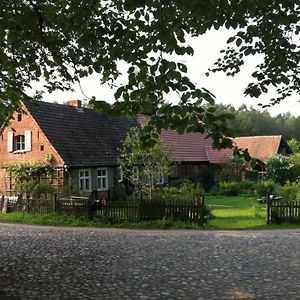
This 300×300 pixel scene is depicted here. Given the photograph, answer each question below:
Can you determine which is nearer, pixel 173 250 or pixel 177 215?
pixel 173 250

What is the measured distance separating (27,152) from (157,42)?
90.8 feet

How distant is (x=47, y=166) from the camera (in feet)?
95.9

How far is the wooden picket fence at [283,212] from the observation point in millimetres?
20031

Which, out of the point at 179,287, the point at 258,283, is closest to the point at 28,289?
the point at 179,287

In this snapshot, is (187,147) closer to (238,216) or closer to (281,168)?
(281,168)

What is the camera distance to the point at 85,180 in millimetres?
30391

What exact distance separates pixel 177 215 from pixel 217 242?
5585 mm

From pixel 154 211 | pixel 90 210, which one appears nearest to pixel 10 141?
pixel 90 210

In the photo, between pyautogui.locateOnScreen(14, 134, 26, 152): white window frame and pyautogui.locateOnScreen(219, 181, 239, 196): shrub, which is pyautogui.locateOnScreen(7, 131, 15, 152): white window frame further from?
pyautogui.locateOnScreen(219, 181, 239, 196): shrub

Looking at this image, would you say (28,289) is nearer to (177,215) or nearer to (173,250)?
(173,250)

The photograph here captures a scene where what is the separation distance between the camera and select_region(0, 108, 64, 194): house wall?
2988cm

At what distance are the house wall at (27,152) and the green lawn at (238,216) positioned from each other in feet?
33.9

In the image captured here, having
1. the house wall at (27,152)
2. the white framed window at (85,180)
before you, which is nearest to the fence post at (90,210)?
the house wall at (27,152)

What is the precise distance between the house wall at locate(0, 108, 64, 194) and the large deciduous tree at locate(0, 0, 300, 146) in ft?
70.2
